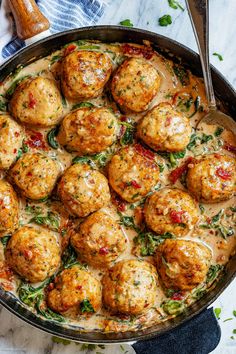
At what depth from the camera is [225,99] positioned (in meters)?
4.77

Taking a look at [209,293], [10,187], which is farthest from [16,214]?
[209,293]

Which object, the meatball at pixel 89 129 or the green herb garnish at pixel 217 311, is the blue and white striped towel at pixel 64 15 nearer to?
the meatball at pixel 89 129

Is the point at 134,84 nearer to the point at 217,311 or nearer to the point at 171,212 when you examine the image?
the point at 171,212

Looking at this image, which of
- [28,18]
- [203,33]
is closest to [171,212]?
[203,33]

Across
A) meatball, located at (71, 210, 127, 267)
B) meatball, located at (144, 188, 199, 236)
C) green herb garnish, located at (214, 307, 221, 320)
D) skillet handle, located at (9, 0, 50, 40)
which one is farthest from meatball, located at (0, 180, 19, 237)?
green herb garnish, located at (214, 307, 221, 320)

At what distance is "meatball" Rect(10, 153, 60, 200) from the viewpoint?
4.46 metres

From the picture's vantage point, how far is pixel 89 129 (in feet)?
14.7

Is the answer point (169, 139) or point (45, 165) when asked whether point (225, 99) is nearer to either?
point (169, 139)

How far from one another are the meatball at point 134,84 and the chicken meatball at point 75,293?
4.41 ft

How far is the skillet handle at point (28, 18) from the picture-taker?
14.7 ft

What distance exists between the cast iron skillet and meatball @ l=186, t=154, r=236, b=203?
1.50ft

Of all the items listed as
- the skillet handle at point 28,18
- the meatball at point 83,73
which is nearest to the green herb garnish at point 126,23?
the meatball at point 83,73

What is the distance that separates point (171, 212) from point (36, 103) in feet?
4.30

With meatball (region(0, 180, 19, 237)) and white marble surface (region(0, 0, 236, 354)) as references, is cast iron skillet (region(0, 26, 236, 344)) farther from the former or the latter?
meatball (region(0, 180, 19, 237))
